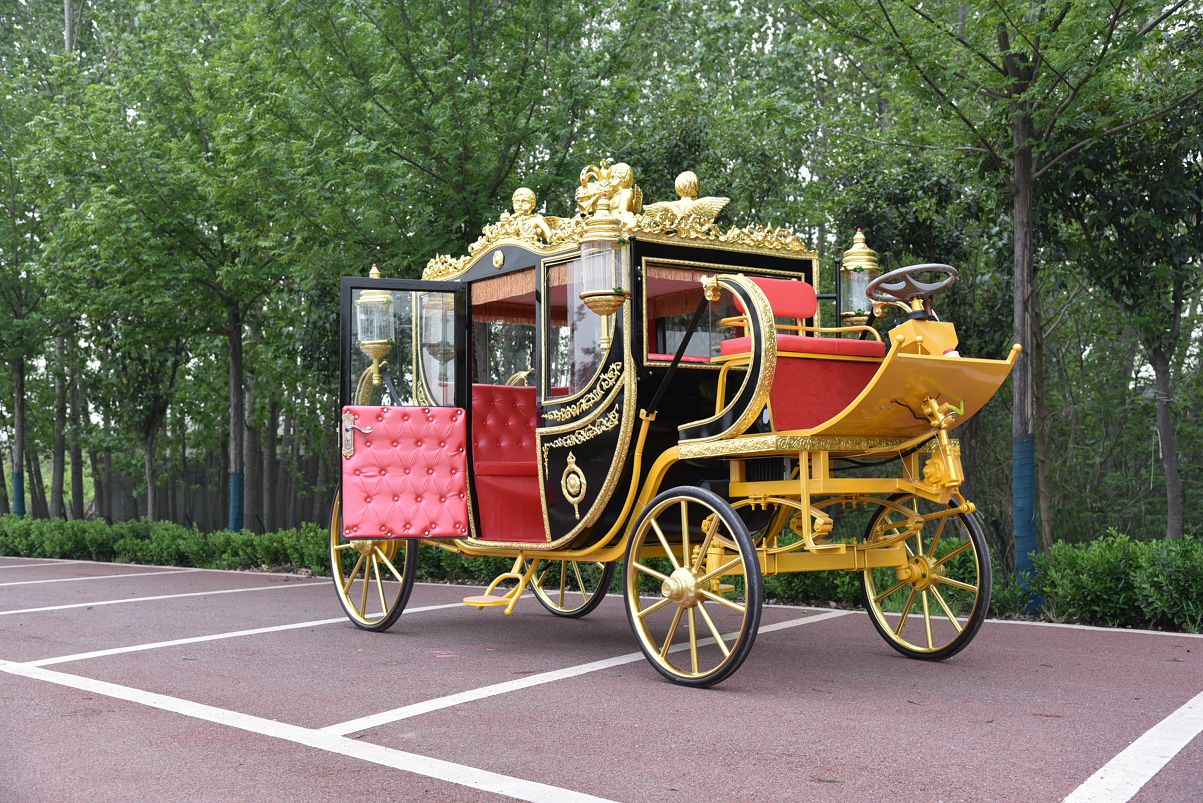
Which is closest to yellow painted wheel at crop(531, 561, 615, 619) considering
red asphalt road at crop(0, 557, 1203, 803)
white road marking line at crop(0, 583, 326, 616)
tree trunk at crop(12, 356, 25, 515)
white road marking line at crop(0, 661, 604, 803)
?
red asphalt road at crop(0, 557, 1203, 803)

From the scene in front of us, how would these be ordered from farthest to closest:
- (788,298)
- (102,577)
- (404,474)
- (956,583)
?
(102,577)
(404,474)
(956,583)
(788,298)

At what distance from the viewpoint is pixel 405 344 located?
8016 millimetres

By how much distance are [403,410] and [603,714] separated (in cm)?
320

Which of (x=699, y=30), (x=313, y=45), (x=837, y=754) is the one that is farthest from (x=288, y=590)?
(x=699, y=30)

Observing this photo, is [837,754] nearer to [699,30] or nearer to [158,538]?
[158,538]

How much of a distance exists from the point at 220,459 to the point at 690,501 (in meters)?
20.3

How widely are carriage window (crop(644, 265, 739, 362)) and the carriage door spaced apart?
159 cm

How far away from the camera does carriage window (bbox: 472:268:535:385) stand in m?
7.86

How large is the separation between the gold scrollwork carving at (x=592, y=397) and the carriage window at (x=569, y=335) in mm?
83

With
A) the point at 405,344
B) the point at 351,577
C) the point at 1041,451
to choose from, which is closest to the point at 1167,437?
the point at 1041,451

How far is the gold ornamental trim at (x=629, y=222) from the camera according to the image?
6.49m

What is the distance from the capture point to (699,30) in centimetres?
1714

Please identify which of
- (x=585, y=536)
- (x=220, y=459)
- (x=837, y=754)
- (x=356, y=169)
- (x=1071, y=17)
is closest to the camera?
(x=837, y=754)

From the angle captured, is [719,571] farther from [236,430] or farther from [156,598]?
[236,430]
